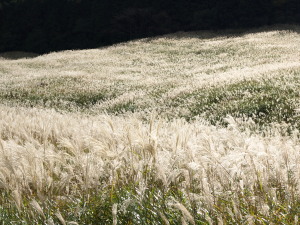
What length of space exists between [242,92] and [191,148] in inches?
396

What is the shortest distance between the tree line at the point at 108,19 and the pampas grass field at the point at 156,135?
11.0 ft

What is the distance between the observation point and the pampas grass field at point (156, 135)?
2.48 meters

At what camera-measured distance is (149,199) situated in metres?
2.53

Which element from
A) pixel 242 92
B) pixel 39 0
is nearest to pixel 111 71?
pixel 242 92

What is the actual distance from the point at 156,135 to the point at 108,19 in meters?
42.3

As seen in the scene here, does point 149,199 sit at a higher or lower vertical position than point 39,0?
lower

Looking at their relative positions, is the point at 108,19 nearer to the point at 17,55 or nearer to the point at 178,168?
the point at 17,55

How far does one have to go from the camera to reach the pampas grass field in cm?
248

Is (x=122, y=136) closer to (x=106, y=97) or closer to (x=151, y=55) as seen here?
(x=106, y=97)

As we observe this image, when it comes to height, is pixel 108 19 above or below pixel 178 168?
above

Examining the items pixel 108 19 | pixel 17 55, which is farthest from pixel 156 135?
pixel 17 55

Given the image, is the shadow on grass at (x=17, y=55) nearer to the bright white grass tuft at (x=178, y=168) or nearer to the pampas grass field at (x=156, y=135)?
the pampas grass field at (x=156, y=135)

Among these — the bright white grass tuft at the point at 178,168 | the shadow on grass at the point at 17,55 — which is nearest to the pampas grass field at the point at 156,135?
the bright white grass tuft at the point at 178,168

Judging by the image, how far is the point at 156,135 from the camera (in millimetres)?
3377
